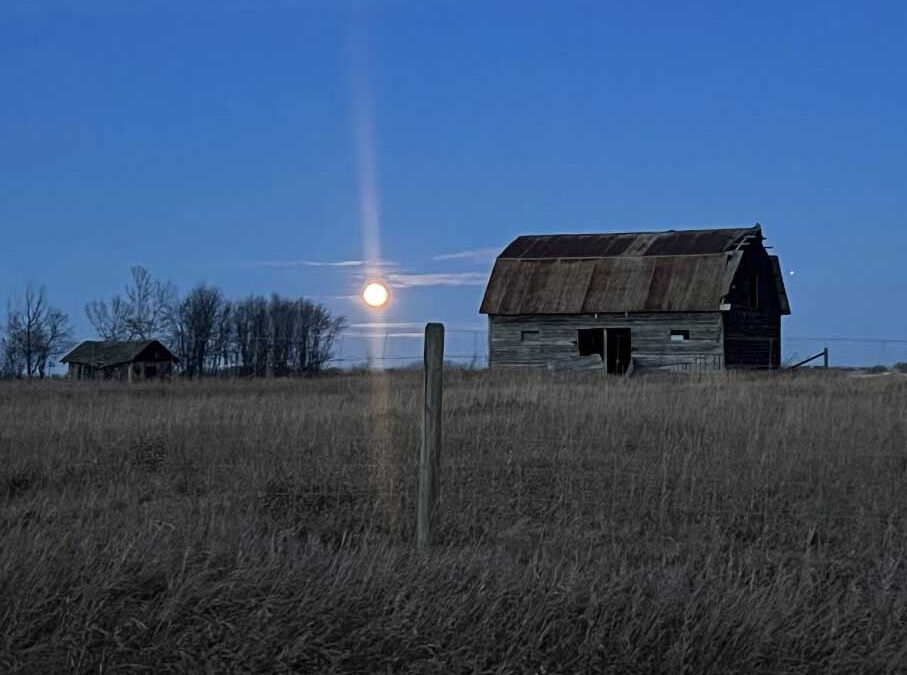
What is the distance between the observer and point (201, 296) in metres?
65.6

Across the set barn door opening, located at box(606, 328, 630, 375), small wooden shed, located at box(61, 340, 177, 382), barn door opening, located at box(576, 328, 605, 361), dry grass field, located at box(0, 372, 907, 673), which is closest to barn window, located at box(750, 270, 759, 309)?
barn door opening, located at box(606, 328, 630, 375)

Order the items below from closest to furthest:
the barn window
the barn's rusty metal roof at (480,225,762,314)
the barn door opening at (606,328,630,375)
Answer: the barn's rusty metal roof at (480,225,762,314) < the barn door opening at (606,328,630,375) < the barn window

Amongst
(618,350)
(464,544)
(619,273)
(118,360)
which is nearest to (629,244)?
(619,273)

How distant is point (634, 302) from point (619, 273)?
1724mm

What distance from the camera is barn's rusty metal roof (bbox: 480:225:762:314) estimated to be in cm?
4181

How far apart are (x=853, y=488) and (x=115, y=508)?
6.64m

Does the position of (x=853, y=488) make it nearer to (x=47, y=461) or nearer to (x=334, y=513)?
(x=334, y=513)

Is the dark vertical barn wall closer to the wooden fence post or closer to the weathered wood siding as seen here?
the weathered wood siding

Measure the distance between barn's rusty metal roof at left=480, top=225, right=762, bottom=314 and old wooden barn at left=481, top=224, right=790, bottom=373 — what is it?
0.04 metres

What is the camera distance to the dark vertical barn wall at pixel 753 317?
42312 millimetres

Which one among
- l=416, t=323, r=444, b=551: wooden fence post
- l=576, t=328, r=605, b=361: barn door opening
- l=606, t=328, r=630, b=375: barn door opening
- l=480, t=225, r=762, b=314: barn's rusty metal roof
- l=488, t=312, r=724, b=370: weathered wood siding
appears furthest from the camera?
l=606, t=328, r=630, b=375: barn door opening

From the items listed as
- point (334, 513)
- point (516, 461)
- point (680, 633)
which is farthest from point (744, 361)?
point (680, 633)

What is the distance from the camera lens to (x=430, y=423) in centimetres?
743

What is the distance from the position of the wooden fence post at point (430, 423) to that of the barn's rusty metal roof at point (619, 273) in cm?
3478
